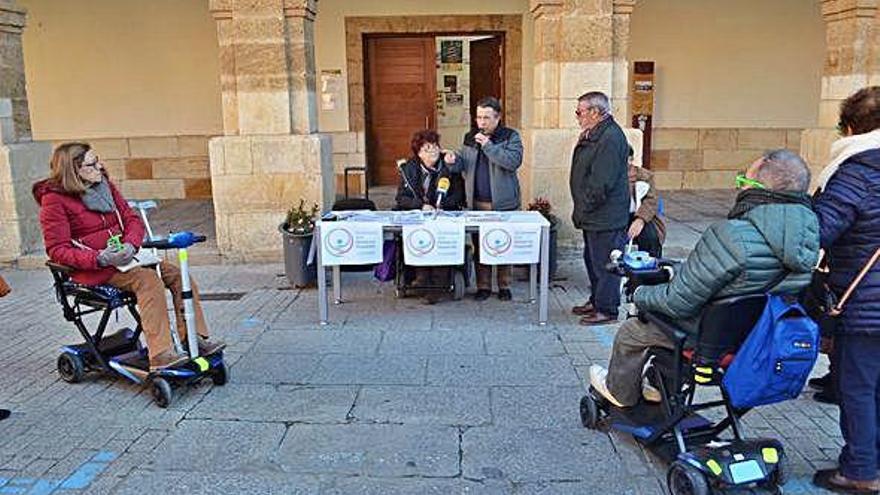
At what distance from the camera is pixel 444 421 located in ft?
11.7

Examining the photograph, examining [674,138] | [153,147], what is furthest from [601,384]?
[153,147]

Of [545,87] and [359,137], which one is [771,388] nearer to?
[545,87]

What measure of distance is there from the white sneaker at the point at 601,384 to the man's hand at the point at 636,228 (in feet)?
6.44

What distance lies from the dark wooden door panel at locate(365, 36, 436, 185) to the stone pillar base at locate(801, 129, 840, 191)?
17.0 ft

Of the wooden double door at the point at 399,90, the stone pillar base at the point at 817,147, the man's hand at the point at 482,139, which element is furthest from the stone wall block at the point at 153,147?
the stone pillar base at the point at 817,147

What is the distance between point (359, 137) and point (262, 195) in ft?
10.5

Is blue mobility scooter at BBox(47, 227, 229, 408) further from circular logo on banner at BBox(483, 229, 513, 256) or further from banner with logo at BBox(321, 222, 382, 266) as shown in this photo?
circular logo on banner at BBox(483, 229, 513, 256)

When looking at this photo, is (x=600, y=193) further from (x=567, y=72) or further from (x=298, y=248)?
(x=298, y=248)

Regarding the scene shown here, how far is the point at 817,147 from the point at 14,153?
788 cm

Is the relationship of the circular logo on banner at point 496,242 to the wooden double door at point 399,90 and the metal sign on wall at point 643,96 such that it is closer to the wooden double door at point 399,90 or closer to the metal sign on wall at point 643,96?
the wooden double door at point 399,90

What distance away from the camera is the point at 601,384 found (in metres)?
3.35

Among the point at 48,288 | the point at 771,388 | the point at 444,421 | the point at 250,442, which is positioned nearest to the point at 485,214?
the point at 444,421

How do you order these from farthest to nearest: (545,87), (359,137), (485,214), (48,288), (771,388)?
(359,137)
(545,87)
(48,288)
(485,214)
(771,388)

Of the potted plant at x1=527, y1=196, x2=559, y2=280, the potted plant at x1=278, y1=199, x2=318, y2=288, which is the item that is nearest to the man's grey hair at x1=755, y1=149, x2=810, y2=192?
the potted plant at x1=527, y1=196, x2=559, y2=280
